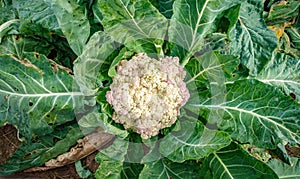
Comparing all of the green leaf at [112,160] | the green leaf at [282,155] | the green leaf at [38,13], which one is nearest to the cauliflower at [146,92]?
the green leaf at [112,160]

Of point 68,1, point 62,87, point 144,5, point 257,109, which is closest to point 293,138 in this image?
point 257,109

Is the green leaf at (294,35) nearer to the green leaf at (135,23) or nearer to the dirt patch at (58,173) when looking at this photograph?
the green leaf at (135,23)

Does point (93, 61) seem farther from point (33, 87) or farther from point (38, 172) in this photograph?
point (38, 172)

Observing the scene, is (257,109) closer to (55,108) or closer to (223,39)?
(223,39)

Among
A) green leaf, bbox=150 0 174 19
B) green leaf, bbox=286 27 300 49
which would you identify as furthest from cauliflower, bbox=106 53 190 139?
green leaf, bbox=286 27 300 49

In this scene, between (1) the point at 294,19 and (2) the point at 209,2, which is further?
(1) the point at 294,19
